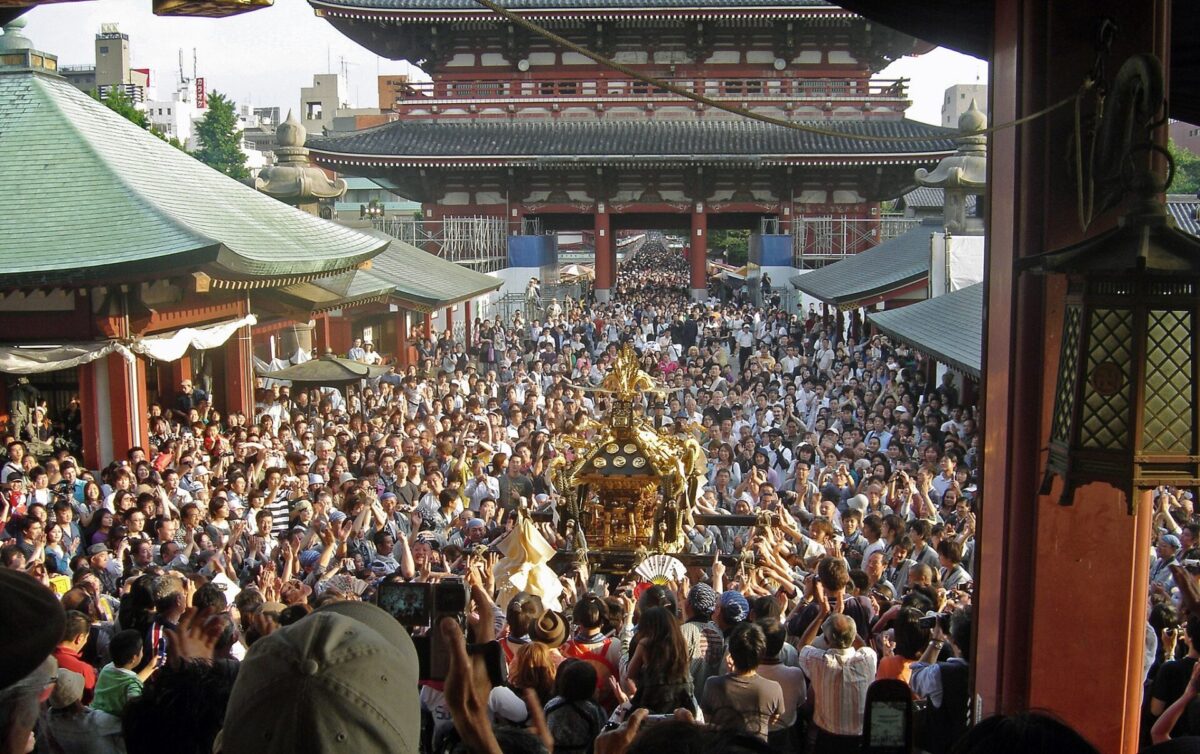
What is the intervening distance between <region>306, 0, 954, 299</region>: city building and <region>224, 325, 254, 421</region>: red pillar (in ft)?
52.1

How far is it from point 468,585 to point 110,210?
25.9 feet

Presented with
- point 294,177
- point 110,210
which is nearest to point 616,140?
point 294,177

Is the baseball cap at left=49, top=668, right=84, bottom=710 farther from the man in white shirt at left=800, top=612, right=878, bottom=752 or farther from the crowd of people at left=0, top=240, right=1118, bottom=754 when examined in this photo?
the man in white shirt at left=800, top=612, right=878, bottom=752

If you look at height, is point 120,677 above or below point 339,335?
above

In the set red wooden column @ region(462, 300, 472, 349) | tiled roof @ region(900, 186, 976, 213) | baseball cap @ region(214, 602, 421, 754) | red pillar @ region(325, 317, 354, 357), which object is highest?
tiled roof @ region(900, 186, 976, 213)

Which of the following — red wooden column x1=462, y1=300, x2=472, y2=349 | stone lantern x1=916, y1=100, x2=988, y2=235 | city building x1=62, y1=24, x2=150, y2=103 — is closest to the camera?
stone lantern x1=916, y1=100, x2=988, y2=235

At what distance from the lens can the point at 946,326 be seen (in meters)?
14.7

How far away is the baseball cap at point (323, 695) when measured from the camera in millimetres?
2006

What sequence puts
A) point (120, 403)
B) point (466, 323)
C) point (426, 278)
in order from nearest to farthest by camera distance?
point (120, 403) → point (426, 278) → point (466, 323)

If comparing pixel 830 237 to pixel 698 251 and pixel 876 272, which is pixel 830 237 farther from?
pixel 876 272

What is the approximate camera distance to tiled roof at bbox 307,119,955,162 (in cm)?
3133

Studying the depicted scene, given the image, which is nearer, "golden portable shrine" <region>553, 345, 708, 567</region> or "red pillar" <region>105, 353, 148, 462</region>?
"golden portable shrine" <region>553, 345, 708, 567</region>

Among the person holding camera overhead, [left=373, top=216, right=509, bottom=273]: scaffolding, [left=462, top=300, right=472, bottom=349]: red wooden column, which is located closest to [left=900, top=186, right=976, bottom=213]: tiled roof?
[left=373, top=216, right=509, bottom=273]: scaffolding

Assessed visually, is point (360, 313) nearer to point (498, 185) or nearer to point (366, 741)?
point (498, 185)
